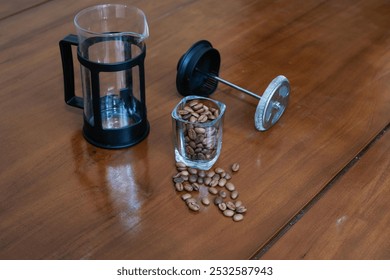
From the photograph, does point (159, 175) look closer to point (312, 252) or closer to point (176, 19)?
point (312, 252)

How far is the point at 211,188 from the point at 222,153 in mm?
104

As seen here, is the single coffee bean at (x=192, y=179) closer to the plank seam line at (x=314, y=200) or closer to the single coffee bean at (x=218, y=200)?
the single coffee bean at (x=218, y=200)

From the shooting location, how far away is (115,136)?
107 centimetres

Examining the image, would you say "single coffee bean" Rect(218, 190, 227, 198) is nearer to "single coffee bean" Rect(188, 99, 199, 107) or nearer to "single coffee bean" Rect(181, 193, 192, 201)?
"single coffee bean" Rect(181, 193, 192, 201)

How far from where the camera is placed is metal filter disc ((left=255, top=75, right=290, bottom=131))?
1.10m

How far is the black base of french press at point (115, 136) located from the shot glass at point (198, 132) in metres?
0.09

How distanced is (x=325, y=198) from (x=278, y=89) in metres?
0.25

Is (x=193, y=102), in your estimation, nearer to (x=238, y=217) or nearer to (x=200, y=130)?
(x=200, y=130)

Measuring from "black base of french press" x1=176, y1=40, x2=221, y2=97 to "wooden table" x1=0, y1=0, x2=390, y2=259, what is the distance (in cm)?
3

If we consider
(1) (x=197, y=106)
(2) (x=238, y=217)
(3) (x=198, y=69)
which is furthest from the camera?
(3) (x=198, y=69)

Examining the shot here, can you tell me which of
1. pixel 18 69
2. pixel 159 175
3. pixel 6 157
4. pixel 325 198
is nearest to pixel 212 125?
pixel 159 175

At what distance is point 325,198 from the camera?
1.00 m

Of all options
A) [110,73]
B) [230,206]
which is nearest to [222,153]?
[230,206]

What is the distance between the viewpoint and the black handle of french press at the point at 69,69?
1050 millimetres
